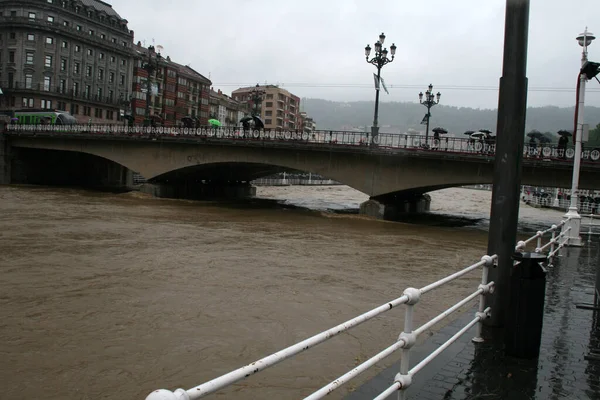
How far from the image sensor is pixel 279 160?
3362 cm

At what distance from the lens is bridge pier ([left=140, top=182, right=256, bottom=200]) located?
3996 centimetres

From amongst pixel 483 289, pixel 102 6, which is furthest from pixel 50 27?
pixel 483 289

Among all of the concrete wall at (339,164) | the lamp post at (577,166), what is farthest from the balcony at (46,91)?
the lamp post at (577,166)

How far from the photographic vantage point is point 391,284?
1233cm

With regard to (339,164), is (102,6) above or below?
above

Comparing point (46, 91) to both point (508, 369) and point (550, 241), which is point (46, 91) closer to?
point (550, 241)

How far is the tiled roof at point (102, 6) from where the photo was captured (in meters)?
76.0

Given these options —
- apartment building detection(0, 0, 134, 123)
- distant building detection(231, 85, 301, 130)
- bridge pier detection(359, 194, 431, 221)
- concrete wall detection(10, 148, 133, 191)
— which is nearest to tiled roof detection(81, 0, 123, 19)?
apartment building detection(0, 0, 134, 123)

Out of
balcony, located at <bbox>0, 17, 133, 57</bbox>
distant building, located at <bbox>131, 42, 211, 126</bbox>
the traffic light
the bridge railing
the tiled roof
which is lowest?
the bridge railing

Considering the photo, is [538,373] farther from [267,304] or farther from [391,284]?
[391,284]

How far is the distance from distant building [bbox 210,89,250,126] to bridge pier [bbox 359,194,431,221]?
66.4 m

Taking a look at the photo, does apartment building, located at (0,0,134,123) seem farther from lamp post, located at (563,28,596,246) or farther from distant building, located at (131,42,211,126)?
lamp post, located at (563,28,596,246)

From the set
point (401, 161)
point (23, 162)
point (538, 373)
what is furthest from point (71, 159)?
point (538, 373)

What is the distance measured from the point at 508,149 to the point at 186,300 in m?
6.46
